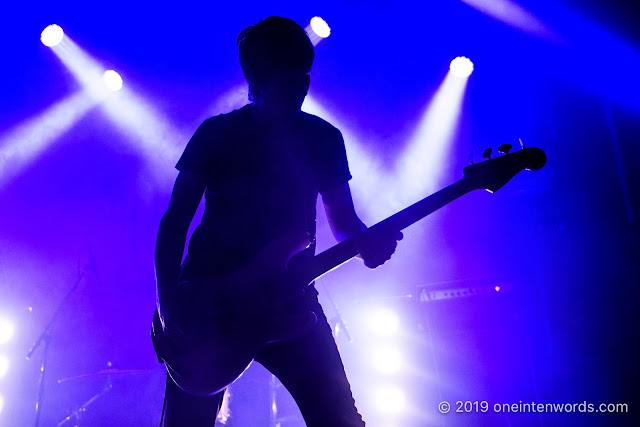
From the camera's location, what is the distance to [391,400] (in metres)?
5.32

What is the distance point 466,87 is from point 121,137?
6.01 metres

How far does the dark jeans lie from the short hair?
1047mm

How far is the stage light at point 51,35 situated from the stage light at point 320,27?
398 centimetres

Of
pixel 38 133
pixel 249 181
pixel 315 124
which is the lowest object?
pixel 249 181

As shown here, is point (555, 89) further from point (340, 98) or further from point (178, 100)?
point (178, 100)

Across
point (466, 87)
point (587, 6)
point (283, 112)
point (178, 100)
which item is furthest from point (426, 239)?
point (283, 112)

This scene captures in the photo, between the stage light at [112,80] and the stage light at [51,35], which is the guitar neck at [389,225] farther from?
the stage light at [51,35]

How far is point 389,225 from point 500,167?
29.2 inches

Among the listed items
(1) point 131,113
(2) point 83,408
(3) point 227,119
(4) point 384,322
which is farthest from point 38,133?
(3) point 227,119

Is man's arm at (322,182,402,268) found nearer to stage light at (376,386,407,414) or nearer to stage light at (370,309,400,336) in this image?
stage light at (370,309,400,336)

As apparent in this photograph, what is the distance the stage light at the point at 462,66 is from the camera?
622 cm

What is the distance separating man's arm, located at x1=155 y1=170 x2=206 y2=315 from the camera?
158 centimetres

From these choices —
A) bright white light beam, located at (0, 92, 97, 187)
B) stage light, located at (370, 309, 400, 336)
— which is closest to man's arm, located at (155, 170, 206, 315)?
stage light, located at (370, 309, 400, 336)

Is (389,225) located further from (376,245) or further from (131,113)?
(131,113)
